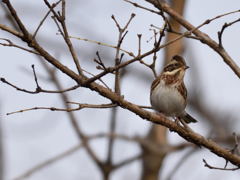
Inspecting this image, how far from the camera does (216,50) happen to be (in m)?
4.33

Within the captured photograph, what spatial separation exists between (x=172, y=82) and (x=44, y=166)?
2.31 m

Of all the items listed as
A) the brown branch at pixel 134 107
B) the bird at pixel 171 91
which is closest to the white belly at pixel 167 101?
the bird at pixel 171 91

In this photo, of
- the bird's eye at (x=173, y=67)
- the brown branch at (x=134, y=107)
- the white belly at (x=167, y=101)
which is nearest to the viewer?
the brown branch at (x=134, y=107)

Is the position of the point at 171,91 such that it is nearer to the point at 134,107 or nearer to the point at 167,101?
the point at 167,101

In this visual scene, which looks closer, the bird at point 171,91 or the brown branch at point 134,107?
the brown branch at point 134,107

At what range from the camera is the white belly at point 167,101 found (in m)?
5.02

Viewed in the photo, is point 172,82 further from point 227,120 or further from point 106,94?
point 227,120

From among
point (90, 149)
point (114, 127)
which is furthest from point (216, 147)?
point (90, 149)

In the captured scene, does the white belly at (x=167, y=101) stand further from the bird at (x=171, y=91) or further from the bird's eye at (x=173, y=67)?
the bird's eye at (x=173, y=67)

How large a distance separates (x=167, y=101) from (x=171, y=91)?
15 cm

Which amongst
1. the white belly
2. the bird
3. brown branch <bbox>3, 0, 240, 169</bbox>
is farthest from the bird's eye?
brown branch <bbox>3, 0, 240, 169</bbox>

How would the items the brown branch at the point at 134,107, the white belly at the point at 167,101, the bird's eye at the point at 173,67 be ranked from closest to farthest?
the brown branch at the point at 134,107
the white belly at the point at 167,101
the bird's eye at the point at 173,67

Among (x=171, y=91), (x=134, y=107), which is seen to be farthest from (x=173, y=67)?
(x=134, y=107)

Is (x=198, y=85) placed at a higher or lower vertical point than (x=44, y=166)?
higher
